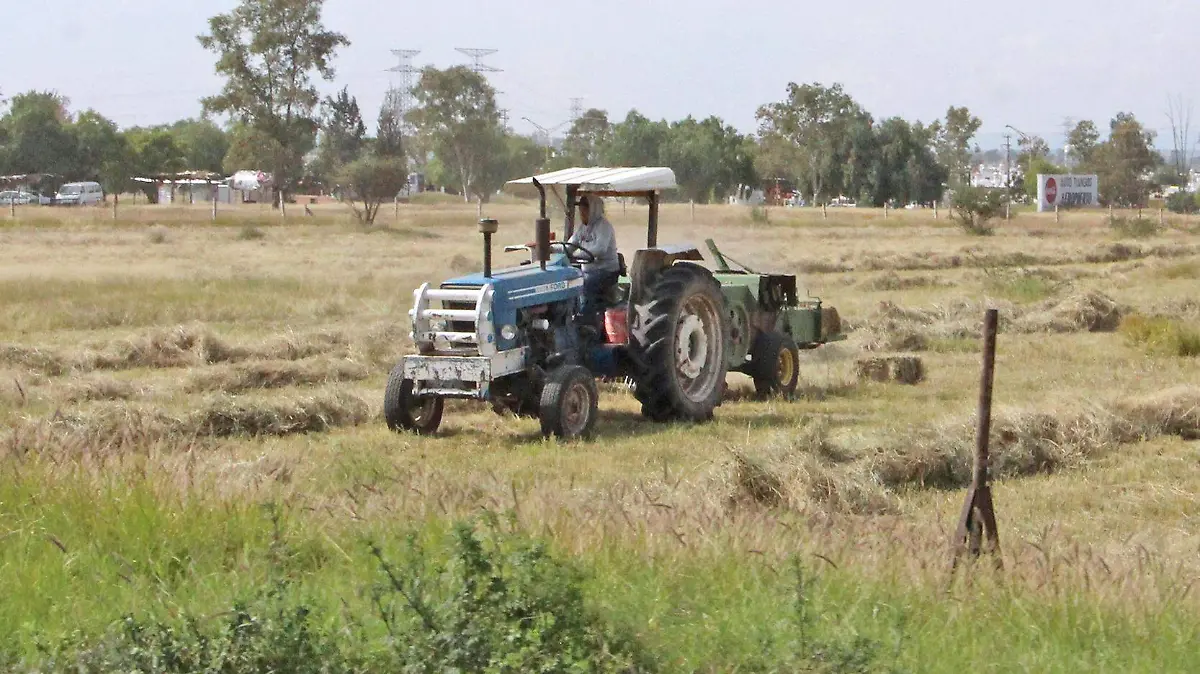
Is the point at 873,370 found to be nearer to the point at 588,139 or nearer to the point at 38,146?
the point at 588,139

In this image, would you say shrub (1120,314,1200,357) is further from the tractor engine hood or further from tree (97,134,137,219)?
tree (97,134,137,219)

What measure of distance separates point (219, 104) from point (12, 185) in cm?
2478

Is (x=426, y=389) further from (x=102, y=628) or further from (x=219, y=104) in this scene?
(x=219, y=104)

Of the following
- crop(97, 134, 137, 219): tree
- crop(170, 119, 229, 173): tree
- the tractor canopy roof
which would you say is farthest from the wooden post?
crop(170, 119, 229, 173): tree

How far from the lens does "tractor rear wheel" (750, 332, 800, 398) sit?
1473 cm

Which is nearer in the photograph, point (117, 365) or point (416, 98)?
point (117, 365)

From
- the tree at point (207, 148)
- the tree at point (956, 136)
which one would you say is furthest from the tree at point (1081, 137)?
the tree at point (207, 148)

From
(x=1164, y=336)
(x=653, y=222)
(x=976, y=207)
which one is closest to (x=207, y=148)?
(x=976, y=207)

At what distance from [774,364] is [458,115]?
58.7 meters

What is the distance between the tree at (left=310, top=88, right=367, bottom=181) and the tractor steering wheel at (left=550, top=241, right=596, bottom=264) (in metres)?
57.0

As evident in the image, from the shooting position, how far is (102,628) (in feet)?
19.6

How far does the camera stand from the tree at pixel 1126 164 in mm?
101688

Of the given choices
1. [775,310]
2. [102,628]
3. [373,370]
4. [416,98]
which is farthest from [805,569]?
[416,98]

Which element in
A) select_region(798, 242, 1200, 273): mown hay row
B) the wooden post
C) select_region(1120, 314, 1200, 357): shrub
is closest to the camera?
the wooden post
